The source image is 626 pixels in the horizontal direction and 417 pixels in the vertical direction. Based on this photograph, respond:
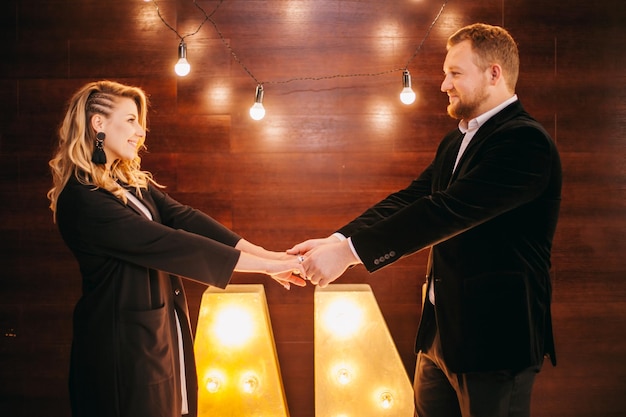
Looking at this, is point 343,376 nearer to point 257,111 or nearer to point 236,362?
point 236,362

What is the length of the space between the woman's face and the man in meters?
0.96

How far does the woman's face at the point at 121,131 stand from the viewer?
1806mm

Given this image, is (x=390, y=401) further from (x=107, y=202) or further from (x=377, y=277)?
(x=107, y=202)

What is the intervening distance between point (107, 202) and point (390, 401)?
1.64 meters

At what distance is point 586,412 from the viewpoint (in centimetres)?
281

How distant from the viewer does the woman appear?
1.61 meters

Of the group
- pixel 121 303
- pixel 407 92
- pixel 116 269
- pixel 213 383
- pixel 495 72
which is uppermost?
pixel 407 92

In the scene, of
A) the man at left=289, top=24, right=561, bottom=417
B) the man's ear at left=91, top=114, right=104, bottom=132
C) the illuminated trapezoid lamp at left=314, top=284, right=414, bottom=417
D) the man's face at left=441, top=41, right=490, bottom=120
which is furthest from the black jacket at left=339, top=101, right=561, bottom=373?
the man's ear at left=91, top=114, right=104, bottom=132

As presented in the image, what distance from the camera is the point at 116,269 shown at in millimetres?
1654

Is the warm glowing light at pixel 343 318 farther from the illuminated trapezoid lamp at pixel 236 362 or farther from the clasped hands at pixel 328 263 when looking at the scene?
the clasped hands at pixel 328 263

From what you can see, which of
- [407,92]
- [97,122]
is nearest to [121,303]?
[97,122]

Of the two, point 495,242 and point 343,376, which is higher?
point 495,242

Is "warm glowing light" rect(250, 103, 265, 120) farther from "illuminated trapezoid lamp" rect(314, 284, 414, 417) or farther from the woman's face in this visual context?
"illuminated trapezoid lamp" rect(314, 284, 414, 417)

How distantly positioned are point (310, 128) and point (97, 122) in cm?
129
